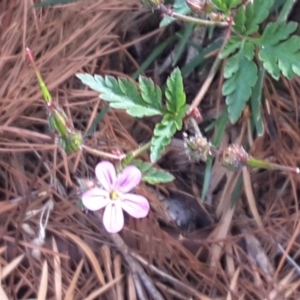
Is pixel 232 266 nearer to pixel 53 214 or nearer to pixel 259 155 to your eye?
pixel 259 155

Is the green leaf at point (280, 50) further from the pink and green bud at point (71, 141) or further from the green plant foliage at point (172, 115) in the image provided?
the pink and green bud at point (71, 141)

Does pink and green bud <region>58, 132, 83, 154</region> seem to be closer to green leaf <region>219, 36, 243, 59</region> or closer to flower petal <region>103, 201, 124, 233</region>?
flower petal <region>103, 201, 124, 233</region>

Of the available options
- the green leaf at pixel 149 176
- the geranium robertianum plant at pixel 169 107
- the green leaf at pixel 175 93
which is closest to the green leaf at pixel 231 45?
the geranium robertianum plant at pixel 169 107

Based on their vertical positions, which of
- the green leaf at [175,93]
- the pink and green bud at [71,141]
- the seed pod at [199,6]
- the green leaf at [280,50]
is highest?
the seed pod at [199,6]

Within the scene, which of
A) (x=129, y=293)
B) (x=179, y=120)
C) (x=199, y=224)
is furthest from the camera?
(x=199, y=224)

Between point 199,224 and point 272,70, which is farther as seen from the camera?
point 199,224

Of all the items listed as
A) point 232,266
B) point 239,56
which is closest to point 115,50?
point 239,56
